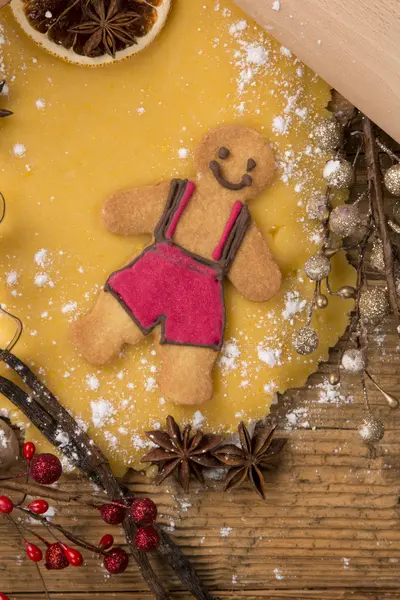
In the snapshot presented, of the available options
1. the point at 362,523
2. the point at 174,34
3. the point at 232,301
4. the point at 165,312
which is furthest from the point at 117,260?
the point at 362,523

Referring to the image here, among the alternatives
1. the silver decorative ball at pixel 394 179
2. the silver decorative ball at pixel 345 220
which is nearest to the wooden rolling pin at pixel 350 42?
the silver decorative ball at pixel 394 179

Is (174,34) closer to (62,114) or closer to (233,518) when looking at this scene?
(62,114)

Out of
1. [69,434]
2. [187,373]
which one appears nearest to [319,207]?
[187,373]

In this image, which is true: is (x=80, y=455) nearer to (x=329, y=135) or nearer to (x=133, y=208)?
(x=133, y=208)

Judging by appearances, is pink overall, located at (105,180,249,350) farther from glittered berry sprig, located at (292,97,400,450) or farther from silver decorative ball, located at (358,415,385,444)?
silver decorative ball, located at (358,415,385,444)

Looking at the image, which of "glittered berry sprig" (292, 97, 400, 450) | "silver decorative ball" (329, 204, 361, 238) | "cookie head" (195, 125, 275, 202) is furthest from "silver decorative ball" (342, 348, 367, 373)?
"cookie head" (195, 125, 275, 202)

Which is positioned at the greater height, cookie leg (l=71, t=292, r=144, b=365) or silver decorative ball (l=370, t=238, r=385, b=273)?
silver decorative ball (l=370, t=238, r=385, b=273)

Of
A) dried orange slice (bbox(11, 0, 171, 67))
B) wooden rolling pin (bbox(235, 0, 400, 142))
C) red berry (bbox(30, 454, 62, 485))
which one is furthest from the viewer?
dried orange slice (bbox(11, 0, 171, 67))
